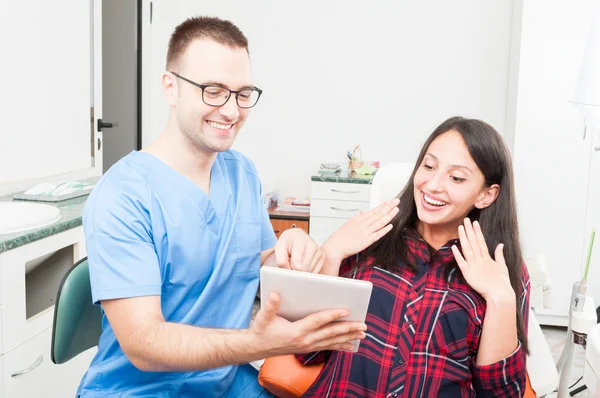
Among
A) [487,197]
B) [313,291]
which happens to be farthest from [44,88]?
[313,291]

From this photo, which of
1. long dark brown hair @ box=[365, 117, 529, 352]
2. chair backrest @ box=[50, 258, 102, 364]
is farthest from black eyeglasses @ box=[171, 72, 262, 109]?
long dark brown hair @ box=[365, 117, 529, 352]

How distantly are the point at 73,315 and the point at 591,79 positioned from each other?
4.08 ft

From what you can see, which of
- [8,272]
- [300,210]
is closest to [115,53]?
[300,210]

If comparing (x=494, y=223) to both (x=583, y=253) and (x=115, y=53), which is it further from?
(x=115, y=53)

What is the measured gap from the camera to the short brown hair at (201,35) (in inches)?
52.5

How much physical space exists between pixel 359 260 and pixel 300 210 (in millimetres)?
2509

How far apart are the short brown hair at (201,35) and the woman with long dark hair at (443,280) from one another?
1.86ft

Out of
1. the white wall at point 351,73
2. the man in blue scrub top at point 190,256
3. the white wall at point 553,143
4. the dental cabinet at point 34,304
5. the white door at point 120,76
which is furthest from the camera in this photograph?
the white door at point 120,76

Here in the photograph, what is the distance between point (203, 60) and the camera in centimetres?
132

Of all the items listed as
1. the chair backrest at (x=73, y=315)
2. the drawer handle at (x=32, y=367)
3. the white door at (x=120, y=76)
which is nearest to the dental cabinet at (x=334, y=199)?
the white door at (x=120, y=76)

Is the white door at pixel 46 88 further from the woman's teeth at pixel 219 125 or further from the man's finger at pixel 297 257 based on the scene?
→ the man's finger at pixel 297 257

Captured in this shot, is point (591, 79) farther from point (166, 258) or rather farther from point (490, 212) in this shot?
point (166, 258)

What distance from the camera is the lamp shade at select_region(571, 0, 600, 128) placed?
131 centimetres

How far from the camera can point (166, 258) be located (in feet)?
4.23
